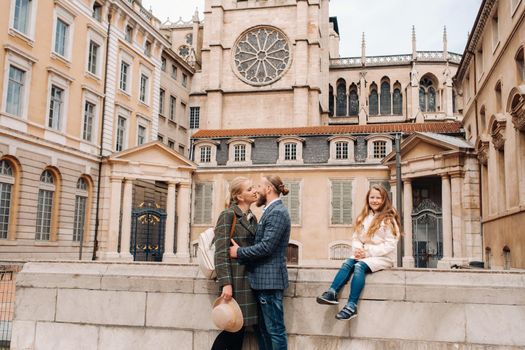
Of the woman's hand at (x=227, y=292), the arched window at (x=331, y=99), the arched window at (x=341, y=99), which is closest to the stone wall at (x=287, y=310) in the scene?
the woman's hand at (x=227, y=292)

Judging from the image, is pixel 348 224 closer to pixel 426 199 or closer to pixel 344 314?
pixel 426 199

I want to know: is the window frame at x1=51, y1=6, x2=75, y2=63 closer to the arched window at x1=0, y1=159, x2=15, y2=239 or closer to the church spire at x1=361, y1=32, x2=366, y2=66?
the arched window at x1=0, y1=159, x2=15, y2=239

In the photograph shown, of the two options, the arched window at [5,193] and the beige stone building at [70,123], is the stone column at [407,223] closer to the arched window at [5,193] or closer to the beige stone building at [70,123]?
the beige stone building at [70,123]

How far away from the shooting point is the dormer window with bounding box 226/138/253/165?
28.7m

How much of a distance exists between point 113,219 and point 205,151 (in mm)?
6717

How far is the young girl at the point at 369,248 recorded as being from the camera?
17.9ft

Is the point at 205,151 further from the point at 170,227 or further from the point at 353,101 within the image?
the point at 353,101

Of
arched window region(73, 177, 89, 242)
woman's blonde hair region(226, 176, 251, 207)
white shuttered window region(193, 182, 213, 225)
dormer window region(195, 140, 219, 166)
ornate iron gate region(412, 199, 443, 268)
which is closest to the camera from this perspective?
woman's blonde hair region(226, 176, 251, 207)

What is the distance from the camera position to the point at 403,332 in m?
5.72

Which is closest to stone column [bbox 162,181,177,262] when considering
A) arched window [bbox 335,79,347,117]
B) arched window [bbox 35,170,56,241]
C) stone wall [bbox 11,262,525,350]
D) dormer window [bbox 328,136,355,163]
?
arched window [bbox 35,170,56,241]

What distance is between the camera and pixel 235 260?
5.03 meters

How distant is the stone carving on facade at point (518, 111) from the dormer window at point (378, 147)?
1079 centimetres

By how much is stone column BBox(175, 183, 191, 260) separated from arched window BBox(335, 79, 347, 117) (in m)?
27.1

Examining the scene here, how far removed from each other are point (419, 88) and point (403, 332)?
46.9 metres
